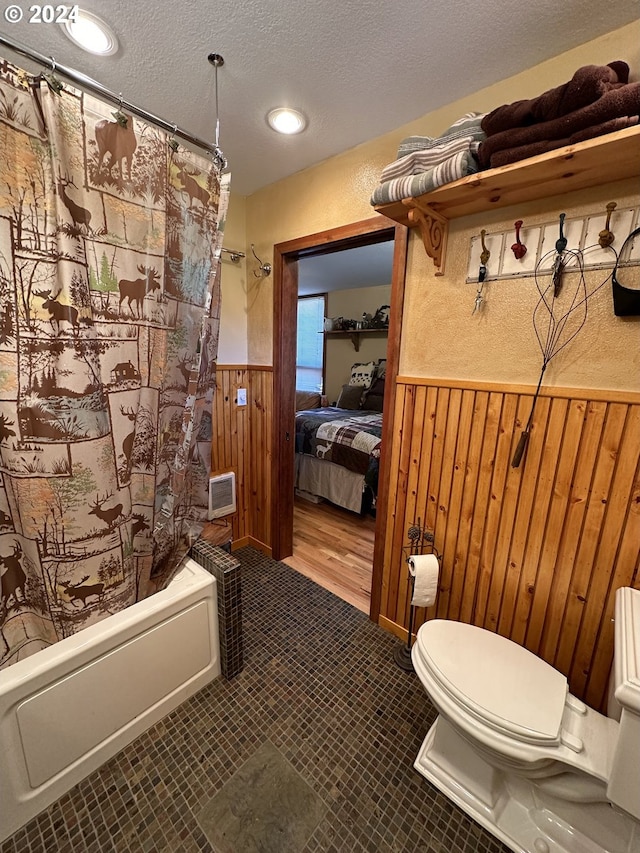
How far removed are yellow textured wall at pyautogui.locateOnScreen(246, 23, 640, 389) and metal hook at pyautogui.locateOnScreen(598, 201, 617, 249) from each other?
4cm

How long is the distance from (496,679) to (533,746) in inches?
6.8

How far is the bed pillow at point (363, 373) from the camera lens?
450 centimetres

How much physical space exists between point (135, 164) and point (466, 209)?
3.98 feet

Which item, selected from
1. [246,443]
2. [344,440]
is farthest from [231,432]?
[344,440]

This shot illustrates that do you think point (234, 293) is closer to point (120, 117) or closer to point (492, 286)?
point (120, 117)

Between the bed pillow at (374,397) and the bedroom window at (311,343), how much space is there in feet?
4.22

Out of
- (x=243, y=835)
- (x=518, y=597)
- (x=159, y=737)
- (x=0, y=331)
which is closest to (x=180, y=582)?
(x=159, y=737)

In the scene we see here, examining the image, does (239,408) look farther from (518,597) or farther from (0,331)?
(518,597)

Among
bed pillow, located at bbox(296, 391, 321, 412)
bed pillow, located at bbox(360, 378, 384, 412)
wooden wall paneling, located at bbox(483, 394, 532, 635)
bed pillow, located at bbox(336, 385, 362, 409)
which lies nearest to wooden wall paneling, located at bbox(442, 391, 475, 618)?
wooden wall paneling, located at bbox(483, 394, 532, 635)

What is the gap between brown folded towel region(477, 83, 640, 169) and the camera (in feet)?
2.91

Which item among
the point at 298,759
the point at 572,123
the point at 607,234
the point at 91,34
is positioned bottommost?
the point at 298,759

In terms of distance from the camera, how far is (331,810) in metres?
1.12

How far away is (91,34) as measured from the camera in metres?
1.14

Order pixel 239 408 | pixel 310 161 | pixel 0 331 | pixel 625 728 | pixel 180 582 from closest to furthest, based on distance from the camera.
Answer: pixel 625 728, pixel 0 331, pixel 180 582, pixel 310 161, pixel 239 408
